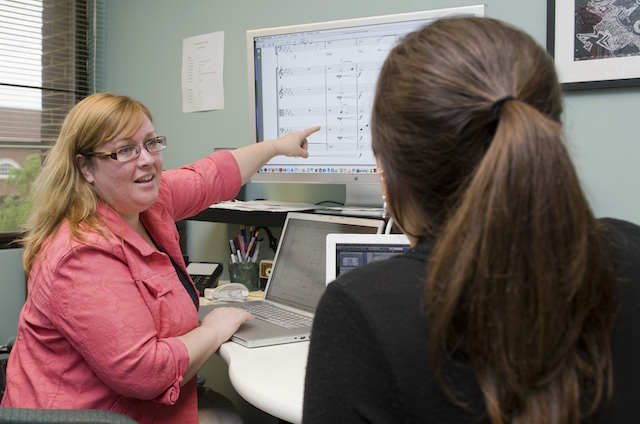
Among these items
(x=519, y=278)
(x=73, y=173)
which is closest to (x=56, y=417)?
(x=73, y=173)

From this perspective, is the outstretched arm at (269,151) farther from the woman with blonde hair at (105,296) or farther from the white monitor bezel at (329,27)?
the woman with blonde hair at (105,296)

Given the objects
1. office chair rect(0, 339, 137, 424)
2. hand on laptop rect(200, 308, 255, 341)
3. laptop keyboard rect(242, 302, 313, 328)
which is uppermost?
hand on laptop rect(200, 308, 255, 341)

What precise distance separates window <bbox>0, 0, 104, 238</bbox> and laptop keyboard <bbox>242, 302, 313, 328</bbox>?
4.29 feet

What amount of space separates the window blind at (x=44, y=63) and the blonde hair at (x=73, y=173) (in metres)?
1.24

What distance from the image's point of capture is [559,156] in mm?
487

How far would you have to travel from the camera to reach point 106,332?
3.29 feet

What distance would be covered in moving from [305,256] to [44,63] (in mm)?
1561

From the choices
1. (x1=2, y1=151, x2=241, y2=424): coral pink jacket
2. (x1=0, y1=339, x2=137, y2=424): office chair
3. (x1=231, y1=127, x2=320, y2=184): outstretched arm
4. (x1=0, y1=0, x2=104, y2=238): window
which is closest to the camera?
(x1=0, y1=339, x2=137, y2=424): office chair

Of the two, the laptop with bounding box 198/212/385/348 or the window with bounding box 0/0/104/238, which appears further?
the window with bounding box 0/0/104/238

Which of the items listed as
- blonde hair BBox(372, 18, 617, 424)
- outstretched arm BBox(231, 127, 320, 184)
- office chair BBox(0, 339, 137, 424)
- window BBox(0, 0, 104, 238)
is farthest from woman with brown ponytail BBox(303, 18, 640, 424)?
window BBox(0, 0, 104, 238)

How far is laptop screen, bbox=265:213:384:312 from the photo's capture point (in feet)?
4.73

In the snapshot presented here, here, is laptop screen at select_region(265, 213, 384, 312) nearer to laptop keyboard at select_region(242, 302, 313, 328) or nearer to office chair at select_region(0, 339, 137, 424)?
laptop keyboard at select_region(242, 302, 313, 328)

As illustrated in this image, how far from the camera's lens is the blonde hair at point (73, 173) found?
45.0 inches

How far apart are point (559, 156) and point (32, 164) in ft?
7.46
